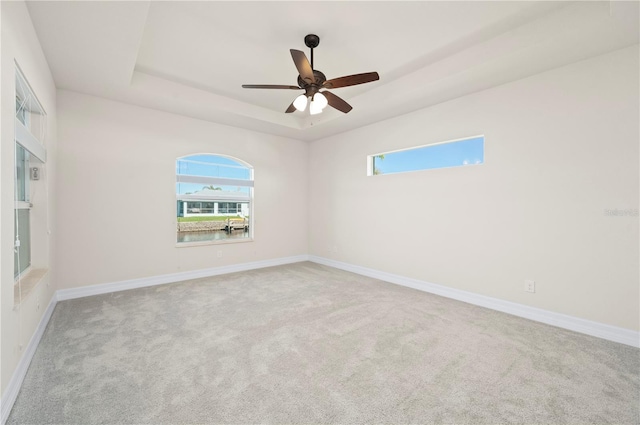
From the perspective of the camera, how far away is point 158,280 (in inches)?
163

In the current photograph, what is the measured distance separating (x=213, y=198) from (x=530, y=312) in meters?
4.72

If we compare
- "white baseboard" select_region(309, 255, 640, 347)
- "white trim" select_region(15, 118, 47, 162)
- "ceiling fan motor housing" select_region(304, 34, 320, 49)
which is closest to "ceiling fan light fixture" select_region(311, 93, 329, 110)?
"ceiling fan motor housing" select_region(304, 34, 320, 49)

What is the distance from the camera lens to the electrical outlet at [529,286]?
118 inches

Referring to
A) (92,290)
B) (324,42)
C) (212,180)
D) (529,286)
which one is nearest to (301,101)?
(324,42)

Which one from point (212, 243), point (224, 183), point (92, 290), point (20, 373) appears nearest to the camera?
point (20, 373)

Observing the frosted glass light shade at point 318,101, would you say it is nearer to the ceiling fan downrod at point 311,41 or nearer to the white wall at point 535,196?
the ceiling fan downrod at point 311,41

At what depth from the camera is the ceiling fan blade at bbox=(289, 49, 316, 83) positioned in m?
2.18

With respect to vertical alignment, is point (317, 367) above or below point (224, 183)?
below

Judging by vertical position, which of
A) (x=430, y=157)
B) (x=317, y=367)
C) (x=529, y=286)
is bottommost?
(x=317, y=367)

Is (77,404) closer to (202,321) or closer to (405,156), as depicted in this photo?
(202,321)

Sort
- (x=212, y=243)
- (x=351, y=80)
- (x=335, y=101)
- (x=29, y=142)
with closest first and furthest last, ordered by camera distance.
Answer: (x=29, y=142) → (x=351, y=80) → (x=335, y=101) → (x=212, y=243)

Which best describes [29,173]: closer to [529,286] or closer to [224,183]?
[224,183]

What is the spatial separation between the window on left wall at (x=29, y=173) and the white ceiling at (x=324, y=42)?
54 centimetres

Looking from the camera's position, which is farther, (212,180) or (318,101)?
(212,180)
